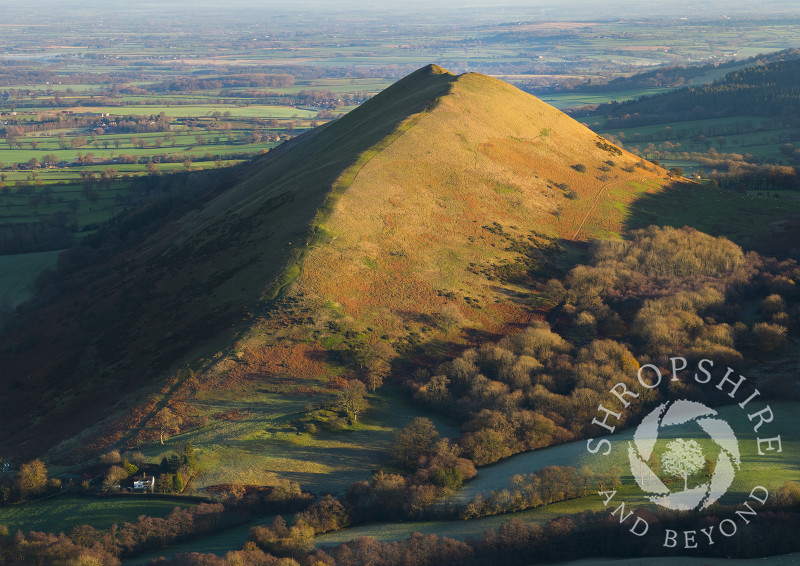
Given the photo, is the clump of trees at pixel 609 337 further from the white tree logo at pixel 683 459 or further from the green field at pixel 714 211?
the green field at pixel 714 211

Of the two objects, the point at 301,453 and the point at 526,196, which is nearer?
the point at 301,453

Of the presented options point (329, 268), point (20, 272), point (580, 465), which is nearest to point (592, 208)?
point (329, 268)

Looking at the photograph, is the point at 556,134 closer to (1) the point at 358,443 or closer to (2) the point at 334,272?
(2) the point at 334,272

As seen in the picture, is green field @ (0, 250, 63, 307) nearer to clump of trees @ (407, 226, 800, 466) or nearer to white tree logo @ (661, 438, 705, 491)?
clump of trees @ (407, 226, 800, 466)

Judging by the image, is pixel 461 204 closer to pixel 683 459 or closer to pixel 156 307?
pixel 156 307

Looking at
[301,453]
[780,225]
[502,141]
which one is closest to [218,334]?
[301,453]

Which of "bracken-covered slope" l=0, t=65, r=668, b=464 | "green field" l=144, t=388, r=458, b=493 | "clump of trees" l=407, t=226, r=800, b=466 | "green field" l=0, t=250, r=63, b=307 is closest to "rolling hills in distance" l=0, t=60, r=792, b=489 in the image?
"bracken-covered slope" l=0, t=65, r=668, b=464
